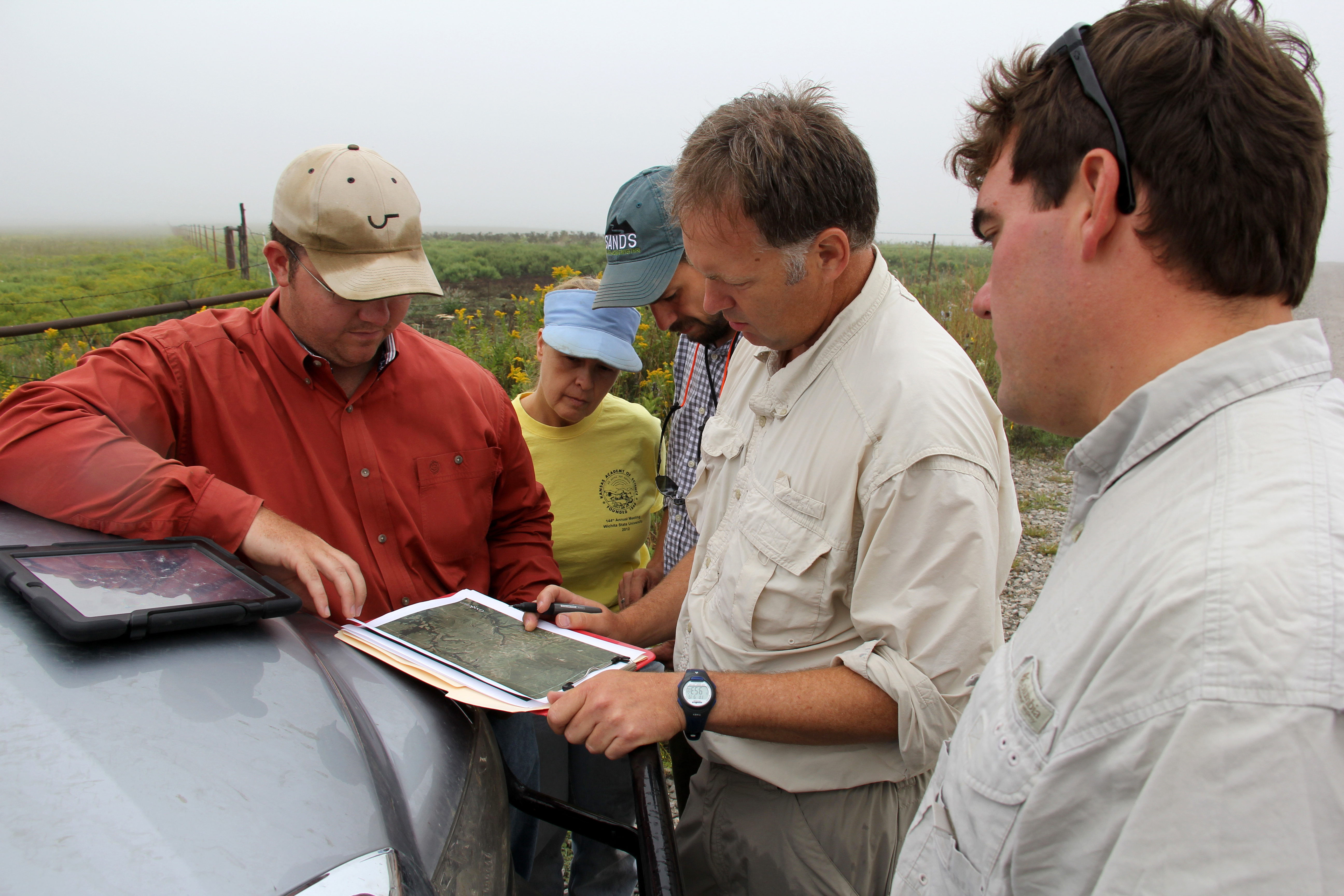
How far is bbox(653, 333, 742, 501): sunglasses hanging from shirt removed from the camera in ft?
8.57

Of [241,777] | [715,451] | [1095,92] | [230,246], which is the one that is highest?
[230,246]

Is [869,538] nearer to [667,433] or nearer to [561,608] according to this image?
[561,608]

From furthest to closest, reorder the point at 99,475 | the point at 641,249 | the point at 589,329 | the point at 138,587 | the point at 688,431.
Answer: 1. the point at 589,329
2. the point at 688,431
3. the point at 641,249
4. the point at 99,475
5. the point at 138,587

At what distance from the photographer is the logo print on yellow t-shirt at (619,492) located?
2.90 m

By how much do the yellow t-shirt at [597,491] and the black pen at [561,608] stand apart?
0.70 metres

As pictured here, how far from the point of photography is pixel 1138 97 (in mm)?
918

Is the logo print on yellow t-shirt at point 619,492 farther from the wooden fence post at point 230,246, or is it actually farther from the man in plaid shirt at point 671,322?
the wooden fence post at point 230,246

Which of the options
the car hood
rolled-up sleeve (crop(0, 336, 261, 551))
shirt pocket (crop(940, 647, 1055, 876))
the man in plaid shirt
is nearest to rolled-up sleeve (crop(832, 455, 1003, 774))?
shirt pocket (crop(940, 647, 1055, 876))

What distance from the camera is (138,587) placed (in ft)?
4.28

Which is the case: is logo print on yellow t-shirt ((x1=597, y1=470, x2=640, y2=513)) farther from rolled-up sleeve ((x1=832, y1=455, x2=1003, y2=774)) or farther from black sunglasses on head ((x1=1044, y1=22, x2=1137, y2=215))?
black sunglasses on head ((x1=1044, y1=22, x2=1137, y2=215))

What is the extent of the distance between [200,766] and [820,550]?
103 centimetres

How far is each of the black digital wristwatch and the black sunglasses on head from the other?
41.2 inches

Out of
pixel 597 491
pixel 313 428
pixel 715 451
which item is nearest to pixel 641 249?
pixel 715 451

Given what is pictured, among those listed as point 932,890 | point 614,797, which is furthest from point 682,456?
point 932,890
